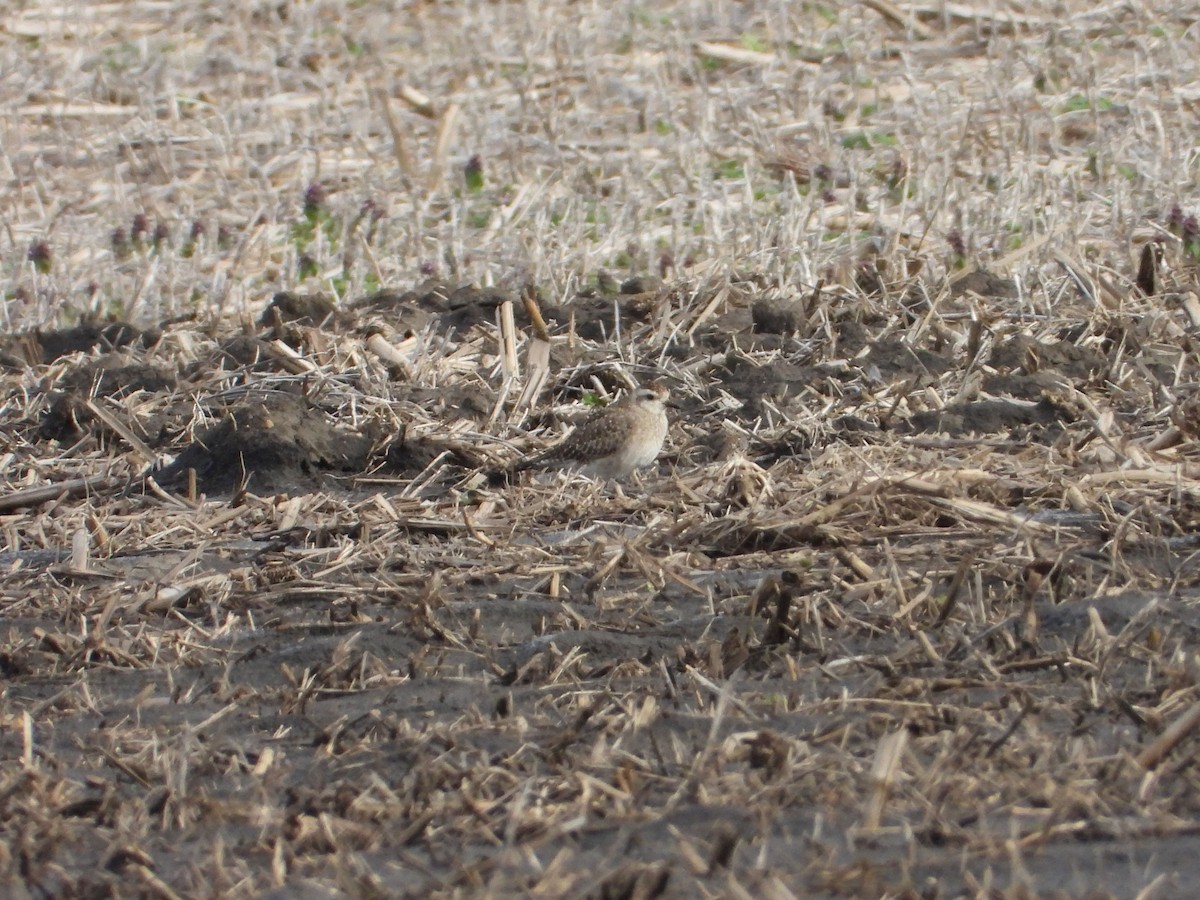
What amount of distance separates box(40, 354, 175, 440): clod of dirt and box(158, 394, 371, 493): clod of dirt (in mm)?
945

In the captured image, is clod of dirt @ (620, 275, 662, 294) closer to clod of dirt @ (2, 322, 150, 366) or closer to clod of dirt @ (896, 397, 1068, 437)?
clod of dirt @ (896, 397, 1068, 437)

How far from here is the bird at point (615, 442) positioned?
8.09 meters

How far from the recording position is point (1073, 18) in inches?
597

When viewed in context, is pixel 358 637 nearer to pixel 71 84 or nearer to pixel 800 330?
pixel 800 330

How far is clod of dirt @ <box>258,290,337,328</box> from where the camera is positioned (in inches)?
408

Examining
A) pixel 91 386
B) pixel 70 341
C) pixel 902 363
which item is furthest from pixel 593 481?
pixel 70 341

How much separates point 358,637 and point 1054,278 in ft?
18.6

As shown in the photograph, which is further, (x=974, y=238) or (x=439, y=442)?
(x=974, y=238)

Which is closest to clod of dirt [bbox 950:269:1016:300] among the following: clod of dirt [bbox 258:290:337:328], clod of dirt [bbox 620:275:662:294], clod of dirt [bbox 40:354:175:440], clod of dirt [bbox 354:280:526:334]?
clod of dirt [bbox 620:275:662:294]

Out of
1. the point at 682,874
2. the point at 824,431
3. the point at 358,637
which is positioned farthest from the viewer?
the point at 824,431

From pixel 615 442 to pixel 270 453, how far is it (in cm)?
163

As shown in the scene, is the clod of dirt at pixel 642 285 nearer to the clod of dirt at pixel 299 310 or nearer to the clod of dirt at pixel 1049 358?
the clod of dirt at pixel 299 310

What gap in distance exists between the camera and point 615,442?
26.5 ft

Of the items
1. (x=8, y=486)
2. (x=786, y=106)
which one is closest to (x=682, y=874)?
(x=8, y=486)
